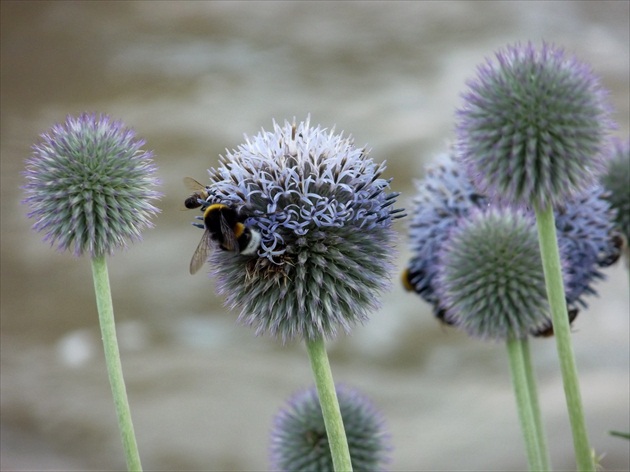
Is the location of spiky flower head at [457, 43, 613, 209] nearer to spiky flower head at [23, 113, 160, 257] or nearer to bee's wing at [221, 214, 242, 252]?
bee's wing at [221, 214, 242, 252]

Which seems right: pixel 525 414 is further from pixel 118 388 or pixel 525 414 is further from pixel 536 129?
pixel 118 388

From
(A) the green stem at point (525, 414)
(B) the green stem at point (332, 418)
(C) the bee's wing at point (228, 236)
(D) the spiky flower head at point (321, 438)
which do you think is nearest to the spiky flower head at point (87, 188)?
(C) the bee's wing at point (228, 236)

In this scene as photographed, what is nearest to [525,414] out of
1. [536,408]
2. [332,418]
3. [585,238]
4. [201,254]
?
[536,408]

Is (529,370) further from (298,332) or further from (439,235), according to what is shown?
(298,332)

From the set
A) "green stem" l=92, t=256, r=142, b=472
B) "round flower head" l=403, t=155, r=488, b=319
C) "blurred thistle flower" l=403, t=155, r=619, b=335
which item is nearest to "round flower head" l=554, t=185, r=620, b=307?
"blurred thistle flower" l=403, t=155, r=619, b=335

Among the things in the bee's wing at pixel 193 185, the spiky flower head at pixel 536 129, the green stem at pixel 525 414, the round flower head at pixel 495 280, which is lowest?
the green stem at pixel 525 414

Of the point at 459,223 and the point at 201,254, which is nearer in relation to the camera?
the point at 201,254

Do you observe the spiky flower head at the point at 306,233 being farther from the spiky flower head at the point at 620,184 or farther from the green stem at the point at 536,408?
the spiky flower head at the point at 620,184
